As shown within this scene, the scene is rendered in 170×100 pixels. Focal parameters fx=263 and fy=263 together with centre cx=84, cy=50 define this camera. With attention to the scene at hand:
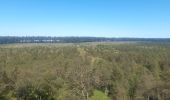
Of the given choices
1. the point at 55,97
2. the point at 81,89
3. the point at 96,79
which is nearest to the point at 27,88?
the point at 55,97

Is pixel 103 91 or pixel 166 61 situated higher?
pixel 166 61

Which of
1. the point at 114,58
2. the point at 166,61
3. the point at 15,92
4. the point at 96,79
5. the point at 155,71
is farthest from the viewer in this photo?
the point at 114,58

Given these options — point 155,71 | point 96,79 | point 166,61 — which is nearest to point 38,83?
point 96,79

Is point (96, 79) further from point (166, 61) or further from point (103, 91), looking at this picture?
point (166, 61)

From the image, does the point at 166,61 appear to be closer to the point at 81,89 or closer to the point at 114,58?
the point at 114,58

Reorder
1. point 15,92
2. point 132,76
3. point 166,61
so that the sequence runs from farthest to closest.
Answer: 1. point 166,61
2. point 132,76
3. point 15,92

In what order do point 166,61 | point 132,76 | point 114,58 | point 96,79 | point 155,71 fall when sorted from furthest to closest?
point 114,58 < point 166,61 < point 155,71 < point 132,76 < point 96,79

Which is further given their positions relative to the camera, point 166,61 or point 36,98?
point 166,61

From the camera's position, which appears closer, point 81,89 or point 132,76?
point 81,89

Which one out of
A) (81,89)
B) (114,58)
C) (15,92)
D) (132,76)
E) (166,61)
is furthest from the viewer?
(114,58)
